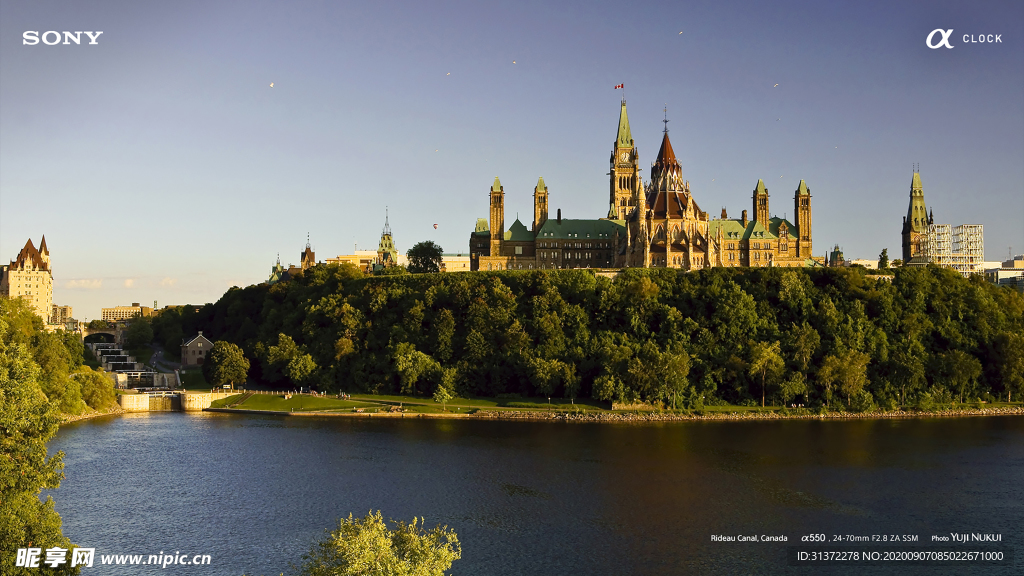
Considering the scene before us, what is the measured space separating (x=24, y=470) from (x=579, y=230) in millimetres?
111128

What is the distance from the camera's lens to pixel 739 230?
148750 millimetres

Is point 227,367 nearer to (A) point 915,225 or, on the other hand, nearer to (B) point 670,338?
(B) point 670,338

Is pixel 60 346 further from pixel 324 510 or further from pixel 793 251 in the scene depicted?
pixel 793 251

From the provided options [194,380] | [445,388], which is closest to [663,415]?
[445,388]

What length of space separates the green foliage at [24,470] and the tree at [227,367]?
61.6 metres

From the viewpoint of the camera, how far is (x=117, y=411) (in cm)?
10594

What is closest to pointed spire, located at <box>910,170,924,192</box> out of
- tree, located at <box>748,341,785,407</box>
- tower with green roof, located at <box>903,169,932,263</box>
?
tower with green roof, located at <box>903,169,932,263</box>

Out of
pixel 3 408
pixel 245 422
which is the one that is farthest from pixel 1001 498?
pixel 245 422

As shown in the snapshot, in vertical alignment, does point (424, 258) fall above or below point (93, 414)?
above

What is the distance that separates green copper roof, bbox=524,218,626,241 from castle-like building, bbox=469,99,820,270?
0.54 ft

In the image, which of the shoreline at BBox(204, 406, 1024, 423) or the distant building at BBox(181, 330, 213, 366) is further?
the distant building at BBox(181, 330, 213, 366)

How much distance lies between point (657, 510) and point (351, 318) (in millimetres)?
68562

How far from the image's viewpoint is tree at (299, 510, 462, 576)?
106 ft

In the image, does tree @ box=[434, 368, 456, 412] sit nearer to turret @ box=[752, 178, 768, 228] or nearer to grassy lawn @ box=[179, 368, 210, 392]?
grassy lawn @ box=[179, 368, 210, 392]
